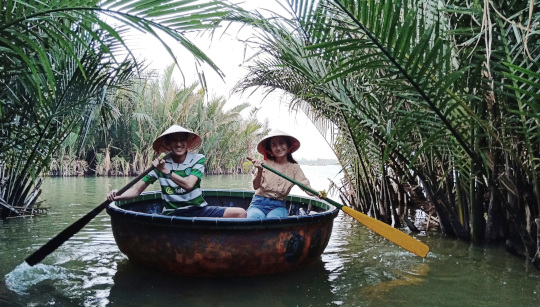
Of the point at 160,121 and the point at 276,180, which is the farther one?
the point at 160,121

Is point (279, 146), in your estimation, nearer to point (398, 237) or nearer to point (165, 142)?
point (165, 142)

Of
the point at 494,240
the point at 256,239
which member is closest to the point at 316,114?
the point at 494,240

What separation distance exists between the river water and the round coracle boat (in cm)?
11

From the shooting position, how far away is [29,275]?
298 cm

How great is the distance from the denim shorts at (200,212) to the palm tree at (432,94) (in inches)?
47.9

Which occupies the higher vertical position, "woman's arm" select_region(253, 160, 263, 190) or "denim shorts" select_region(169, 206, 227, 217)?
"woman's arm" select_region(253, 160, 263, 190)

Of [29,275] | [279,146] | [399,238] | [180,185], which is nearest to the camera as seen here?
[29,275]

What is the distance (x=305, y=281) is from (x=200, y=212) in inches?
40.6

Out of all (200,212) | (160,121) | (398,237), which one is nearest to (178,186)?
(200,212)

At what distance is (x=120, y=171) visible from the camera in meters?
14.4

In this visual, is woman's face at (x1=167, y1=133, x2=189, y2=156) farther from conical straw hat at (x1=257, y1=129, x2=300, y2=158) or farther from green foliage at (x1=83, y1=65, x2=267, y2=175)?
green foliage at (x1=83, y1=65, x2=267, y2=175)

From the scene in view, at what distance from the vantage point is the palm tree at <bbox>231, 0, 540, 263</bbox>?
7.62 feet

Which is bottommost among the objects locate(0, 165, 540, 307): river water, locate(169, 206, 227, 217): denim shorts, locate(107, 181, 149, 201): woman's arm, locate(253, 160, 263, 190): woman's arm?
locate(0, 165, 540, 307): river water

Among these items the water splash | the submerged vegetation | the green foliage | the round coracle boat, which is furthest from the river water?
the green foliage
